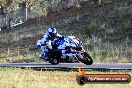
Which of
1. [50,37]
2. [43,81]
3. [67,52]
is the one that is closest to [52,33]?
[50,37]

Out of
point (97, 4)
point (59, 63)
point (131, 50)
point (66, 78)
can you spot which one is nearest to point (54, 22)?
point (97, 4)

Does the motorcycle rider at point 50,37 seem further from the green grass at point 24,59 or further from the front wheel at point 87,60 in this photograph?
the green grass at point 24,59

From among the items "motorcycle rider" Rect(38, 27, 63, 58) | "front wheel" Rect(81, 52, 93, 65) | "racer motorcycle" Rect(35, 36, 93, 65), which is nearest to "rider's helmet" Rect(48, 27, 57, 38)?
"motorcycle rider" Rect(38, 27, 63, 58)

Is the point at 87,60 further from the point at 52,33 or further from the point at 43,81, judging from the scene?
the point at 43,81

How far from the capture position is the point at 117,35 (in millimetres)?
32719

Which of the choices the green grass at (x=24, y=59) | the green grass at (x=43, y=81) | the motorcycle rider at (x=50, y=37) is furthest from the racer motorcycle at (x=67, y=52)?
the green grass at (x=24, y=59)

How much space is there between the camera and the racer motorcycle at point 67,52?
57.6ft

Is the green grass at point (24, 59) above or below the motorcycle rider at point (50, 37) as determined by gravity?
below

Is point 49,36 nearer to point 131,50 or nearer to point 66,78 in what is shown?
point 66,78

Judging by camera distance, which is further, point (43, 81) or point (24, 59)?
point (24, 59)

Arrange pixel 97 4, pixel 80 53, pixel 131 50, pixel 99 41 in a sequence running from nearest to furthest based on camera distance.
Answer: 1. pixel 80 53
2. pixel 131 50
3. pixel 99 41
4. pixel 97 4

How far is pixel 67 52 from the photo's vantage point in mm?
18281

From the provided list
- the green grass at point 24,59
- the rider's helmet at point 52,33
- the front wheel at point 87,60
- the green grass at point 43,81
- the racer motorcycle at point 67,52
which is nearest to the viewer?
the green grass at point 43,81

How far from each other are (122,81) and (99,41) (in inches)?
822
